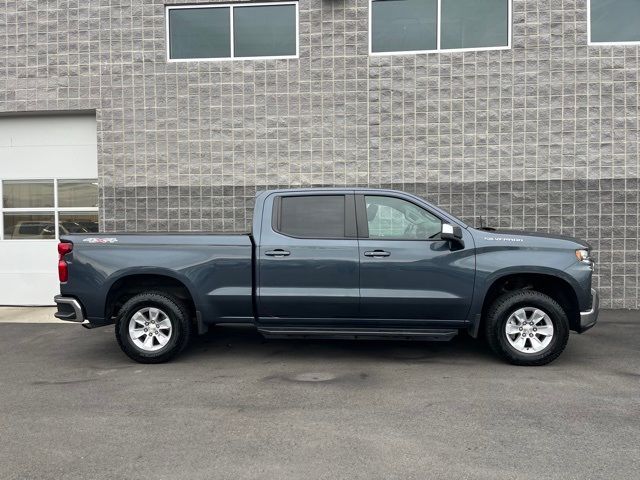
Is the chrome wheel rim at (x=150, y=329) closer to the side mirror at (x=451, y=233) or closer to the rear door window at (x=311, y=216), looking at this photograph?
the rear door window at (x=311, y=216)

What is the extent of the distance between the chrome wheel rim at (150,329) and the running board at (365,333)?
1.06 m

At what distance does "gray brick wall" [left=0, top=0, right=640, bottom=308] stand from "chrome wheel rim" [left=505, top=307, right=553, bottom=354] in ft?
11.2

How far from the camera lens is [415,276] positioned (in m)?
5.62

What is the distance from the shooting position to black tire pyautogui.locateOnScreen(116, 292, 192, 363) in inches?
229

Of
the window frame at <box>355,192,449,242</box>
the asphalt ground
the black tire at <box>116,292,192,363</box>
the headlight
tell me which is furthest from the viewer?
the black tire at <box>116,292,192,363</box>

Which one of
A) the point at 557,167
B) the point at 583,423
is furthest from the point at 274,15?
the point at 583,423

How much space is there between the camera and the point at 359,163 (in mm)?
9016

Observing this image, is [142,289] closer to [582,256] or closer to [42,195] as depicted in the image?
[582,256]

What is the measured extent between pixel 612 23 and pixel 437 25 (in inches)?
113

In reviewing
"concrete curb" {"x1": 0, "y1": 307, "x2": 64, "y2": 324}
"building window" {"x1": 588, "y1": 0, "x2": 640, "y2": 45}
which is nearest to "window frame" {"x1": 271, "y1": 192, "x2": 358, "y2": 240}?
"concrete curb" {"x1": 0, "y1": 307, "x2": 64, "y2": 324}

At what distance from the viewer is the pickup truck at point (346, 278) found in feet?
18.4

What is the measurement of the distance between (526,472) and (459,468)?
42cm

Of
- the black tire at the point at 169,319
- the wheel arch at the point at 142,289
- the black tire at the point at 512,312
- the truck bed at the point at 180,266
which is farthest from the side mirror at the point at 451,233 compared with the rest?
the black tire at the point at 169,319

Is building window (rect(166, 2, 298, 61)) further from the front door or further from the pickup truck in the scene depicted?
the front door
